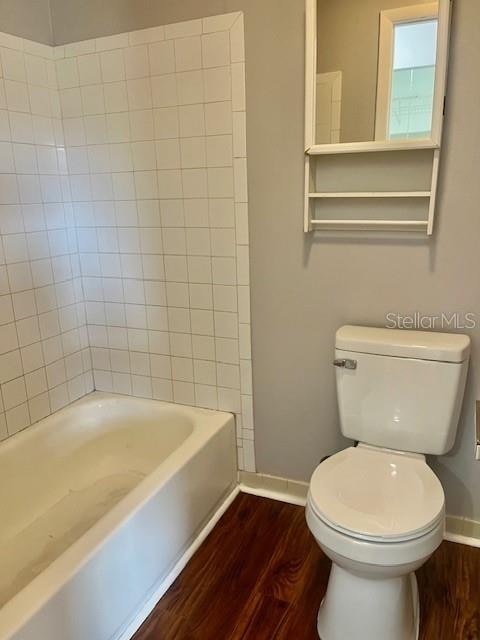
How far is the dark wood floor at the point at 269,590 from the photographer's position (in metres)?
1.52

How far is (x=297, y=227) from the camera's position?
185 centimetres

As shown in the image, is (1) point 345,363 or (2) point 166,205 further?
(2) point 166,205

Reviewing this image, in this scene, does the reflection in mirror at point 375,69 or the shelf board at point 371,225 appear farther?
the shelf board at point 371,225

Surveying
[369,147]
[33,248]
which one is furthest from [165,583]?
[369,147]

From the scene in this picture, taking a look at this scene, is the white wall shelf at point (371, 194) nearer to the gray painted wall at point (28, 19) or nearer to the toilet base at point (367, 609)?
the toilet base at point (367, 609)

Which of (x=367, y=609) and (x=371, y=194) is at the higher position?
(x=371, y=194)

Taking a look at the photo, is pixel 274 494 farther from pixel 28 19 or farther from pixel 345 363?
pixel 28 19

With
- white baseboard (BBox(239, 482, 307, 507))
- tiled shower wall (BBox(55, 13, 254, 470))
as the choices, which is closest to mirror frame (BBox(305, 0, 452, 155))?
tiled shower wall (BBox(55, 13, 254, 470))

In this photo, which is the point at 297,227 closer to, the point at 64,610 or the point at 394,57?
the point at 394,57

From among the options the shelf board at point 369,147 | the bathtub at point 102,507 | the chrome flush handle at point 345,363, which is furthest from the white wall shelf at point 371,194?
the bathtub at point 102,507

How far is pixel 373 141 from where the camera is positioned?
5.35 ft

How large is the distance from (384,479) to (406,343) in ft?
1.50

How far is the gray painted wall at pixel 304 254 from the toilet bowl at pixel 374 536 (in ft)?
1.51

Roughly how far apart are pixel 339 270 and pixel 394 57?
0.74 m
